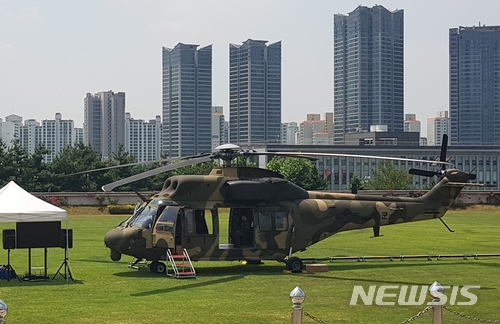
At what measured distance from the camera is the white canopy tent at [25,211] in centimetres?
2045

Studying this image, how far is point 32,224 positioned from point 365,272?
9.41m

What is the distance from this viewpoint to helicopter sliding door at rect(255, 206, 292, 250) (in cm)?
2331

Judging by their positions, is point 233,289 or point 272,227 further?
point 272,227

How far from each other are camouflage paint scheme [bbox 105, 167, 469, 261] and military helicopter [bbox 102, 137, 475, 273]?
0.09 ft

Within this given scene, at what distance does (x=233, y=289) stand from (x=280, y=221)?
4.16 metres

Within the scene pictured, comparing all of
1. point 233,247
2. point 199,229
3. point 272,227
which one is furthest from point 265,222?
point 199,229

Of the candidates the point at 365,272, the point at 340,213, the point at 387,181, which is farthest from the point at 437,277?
the point at 387,181

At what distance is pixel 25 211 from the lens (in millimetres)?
20562

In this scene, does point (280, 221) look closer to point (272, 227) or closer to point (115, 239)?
point (272, 227)

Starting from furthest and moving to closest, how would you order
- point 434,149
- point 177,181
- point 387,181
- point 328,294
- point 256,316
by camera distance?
point 434,149 → point 387,181 → point 177,181 → point 328,294 → point 256,316

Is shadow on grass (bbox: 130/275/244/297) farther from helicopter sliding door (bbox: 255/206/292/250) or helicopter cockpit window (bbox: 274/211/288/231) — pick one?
helicopter cockpit window (bbox: 274/211/288/231)

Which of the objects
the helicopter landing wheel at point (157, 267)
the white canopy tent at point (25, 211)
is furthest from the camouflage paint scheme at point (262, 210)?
the white canopy tent at point (25, 211)

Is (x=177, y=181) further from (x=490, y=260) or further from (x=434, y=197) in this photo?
(x=490, y=260)

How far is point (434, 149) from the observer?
131875 millimetres
